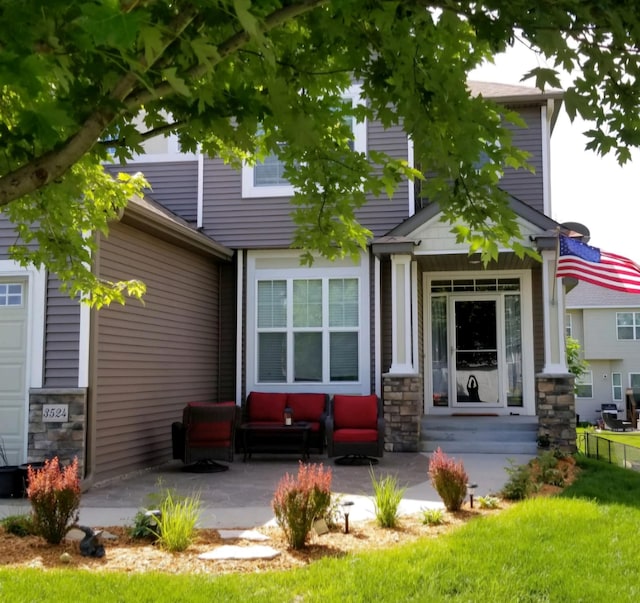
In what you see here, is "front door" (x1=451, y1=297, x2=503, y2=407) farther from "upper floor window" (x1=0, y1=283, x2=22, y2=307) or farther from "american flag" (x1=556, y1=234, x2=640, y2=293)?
"upper floor window" (x1=0, y1=283, x2=22, y2=307)

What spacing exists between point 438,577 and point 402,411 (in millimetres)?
6592

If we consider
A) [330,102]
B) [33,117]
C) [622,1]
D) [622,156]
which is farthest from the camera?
[330,102]

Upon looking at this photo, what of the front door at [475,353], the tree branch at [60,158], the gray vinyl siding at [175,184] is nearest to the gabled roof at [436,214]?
the front door at [475,353]

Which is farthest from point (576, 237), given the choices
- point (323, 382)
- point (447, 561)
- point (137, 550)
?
point (137, 550)

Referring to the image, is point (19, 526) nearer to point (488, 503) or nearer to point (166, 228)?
point (488, 503)

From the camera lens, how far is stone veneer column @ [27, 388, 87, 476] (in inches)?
326

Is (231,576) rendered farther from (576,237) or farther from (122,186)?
(576,237)

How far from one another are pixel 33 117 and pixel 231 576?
124 inches

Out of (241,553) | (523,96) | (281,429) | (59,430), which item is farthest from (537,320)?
(241,553)

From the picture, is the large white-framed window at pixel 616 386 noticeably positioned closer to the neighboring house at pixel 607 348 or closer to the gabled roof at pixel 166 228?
the neighboring house at pixel 607 348

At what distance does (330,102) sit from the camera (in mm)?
4340

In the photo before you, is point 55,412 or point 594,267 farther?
point 594,267

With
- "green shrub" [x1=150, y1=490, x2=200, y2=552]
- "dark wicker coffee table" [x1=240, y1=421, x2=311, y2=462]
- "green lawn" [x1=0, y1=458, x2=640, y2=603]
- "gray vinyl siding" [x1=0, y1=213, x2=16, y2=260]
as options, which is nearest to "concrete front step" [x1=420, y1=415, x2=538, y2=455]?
"dark wicker coffee table" [x1=240, y1=421, x2=311, y2=462]

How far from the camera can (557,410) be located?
10609 millimetres
